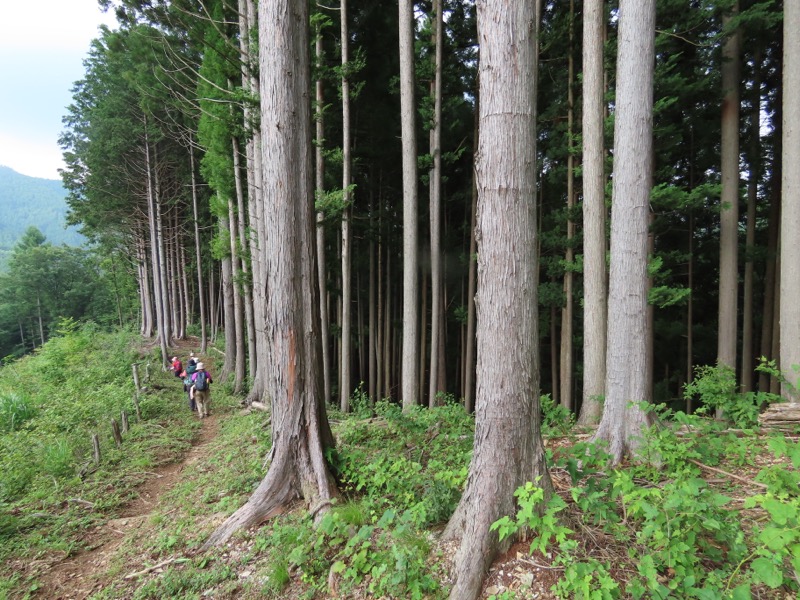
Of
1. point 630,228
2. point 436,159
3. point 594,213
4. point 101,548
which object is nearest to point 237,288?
point 436,159

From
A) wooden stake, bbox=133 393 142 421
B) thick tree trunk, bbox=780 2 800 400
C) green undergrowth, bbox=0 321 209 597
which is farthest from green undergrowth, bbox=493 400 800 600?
wooden stake, bbox=133 393 142 421

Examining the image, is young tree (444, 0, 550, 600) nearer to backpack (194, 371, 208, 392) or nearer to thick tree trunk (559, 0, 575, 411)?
thick tree trunk (559, 0, 575, 411)

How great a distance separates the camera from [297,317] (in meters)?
3.84

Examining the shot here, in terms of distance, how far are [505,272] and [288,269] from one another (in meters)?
2.33

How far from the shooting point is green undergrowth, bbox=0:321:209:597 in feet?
15.1

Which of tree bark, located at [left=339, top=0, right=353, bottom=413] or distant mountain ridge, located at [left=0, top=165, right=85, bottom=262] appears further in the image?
distant mountain ridge, located at [left=0, top=165, right=85, bottom=262]

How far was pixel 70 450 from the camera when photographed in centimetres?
673

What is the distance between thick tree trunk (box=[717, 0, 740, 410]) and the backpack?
1196cm

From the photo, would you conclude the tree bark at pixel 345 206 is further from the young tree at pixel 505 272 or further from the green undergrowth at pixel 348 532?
the young tree at pixel 505 272

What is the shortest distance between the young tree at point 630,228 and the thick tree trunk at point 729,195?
18.5 feet

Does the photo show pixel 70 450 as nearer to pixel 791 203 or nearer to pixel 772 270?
pixel 791 203

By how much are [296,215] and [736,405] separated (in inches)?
229

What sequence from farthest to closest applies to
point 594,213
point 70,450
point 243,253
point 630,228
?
point 243,253 < point 70,450 < point 594,213 < point 630,228

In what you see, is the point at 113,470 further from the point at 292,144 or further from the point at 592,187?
the point at 592,187
